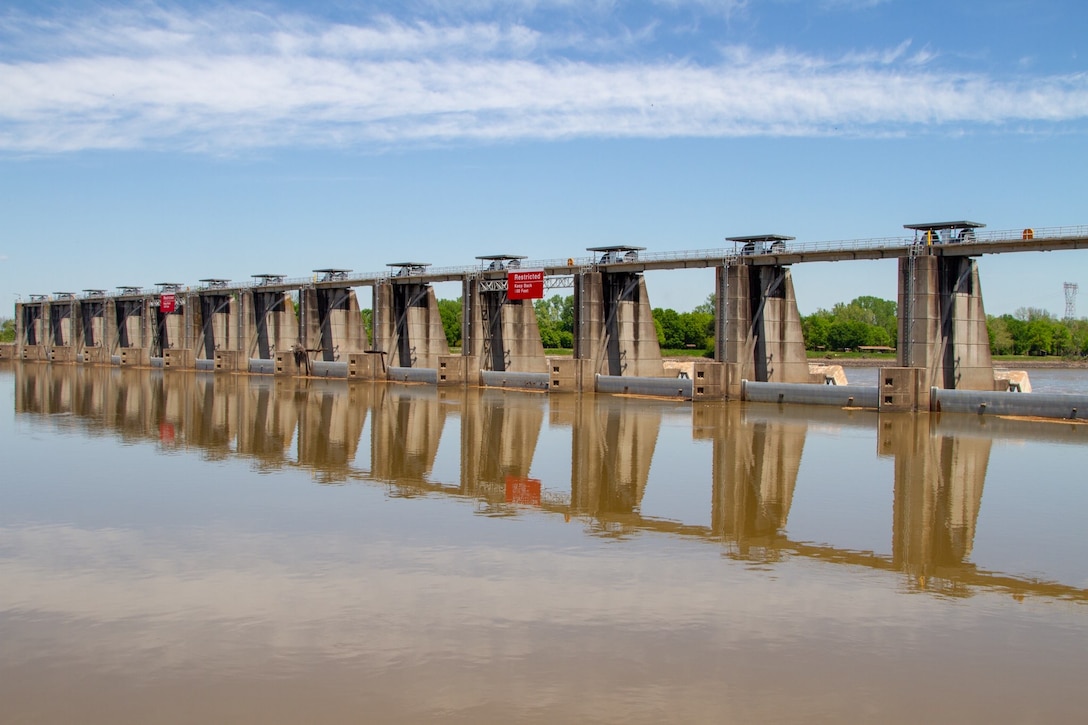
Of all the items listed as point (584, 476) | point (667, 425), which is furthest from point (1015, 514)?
point (667, 425)

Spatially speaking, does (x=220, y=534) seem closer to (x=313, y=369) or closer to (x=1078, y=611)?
(x=1078, y=611)

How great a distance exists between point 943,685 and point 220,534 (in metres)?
11.7

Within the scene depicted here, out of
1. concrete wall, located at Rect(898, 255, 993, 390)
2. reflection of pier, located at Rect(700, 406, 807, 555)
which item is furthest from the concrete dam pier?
reflection of pier, located at Rect(700, 406, 807, 555)

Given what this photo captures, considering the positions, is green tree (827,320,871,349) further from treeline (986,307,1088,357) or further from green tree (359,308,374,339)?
green tree (359,308,374,339)

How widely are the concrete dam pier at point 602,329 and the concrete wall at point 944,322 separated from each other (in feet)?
0.22

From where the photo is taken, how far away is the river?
974 centimetres

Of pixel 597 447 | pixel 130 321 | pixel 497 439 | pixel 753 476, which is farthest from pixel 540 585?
pixel 130 321

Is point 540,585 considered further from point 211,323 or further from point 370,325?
point 370,325

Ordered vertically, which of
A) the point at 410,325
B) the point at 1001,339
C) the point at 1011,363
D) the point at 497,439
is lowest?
the point at 497,439

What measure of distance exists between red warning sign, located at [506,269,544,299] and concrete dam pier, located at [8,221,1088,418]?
10cm

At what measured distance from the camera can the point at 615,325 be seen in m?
57.8

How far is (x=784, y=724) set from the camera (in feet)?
29.9

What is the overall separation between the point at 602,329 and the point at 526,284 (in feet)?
19.1

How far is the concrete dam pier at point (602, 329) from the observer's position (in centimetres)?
4300
